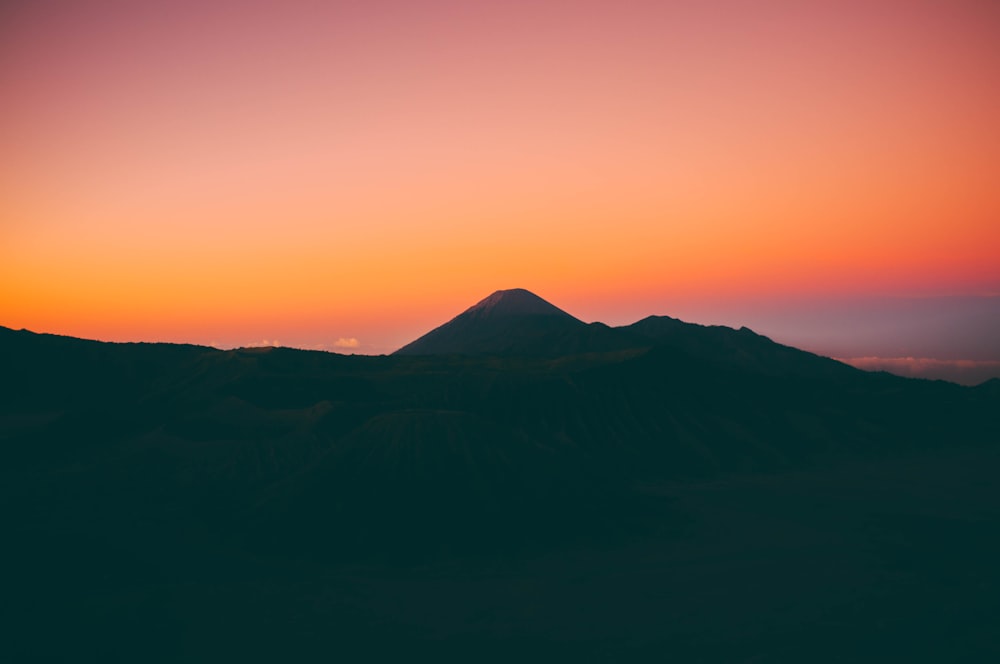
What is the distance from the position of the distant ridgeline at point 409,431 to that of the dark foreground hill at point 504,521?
36 cm

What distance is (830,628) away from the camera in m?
36.9

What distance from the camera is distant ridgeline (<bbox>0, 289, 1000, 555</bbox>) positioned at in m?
56.8

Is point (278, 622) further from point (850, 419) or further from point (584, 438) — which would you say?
point (850, 419)

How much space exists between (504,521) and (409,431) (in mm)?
12351

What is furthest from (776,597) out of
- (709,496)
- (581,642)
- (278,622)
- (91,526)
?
(91,526)

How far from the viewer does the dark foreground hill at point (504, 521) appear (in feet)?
121

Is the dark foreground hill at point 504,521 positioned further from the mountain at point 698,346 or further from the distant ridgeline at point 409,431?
the mountain at point 698,346

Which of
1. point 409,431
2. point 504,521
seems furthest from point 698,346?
point 504,521

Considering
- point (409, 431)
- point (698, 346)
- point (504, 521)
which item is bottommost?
point (504, 521)

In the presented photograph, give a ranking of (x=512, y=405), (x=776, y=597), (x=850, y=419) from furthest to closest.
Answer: (x=850, y=419) → (x=512, y=405) → (x=776, y=597)

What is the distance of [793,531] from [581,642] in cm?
2857

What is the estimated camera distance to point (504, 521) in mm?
53906

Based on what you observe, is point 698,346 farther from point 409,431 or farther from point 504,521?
point 504,521

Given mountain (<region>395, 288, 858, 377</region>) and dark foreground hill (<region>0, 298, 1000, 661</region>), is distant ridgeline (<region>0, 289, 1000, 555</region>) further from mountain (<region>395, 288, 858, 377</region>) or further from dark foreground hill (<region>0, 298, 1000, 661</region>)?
mountain (<region>395, 288, 858, 377</region>)
